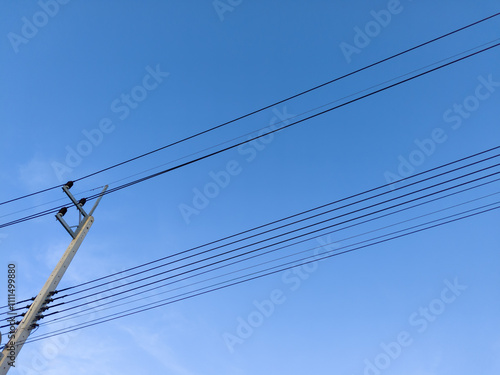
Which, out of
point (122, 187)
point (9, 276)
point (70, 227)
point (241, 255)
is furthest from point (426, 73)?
point (9, 276)

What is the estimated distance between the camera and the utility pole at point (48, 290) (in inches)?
465

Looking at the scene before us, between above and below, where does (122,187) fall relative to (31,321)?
above

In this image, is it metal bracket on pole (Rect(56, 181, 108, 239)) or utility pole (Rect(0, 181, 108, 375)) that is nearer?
utility pole (Rect(0, 181, 108, 375))

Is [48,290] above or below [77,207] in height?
below

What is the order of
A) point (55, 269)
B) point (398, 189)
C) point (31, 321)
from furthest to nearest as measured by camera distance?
point (55, 269)
point (31, 321)
point (398, 189)

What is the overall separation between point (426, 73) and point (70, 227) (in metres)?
11.4

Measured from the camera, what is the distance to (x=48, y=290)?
13.1 metres

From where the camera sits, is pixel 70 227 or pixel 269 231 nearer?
pixel 269 231

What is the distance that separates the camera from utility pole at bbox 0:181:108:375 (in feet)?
38.7

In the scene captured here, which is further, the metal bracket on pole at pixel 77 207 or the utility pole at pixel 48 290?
the metal bracket on pole at pixel 77 207

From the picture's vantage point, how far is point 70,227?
1455 cm

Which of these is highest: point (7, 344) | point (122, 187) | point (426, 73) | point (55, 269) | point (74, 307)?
point (122, 187)

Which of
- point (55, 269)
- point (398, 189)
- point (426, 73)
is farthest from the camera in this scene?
point (55, 269)

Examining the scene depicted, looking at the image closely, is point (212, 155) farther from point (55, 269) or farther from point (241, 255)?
point (55, 269)
